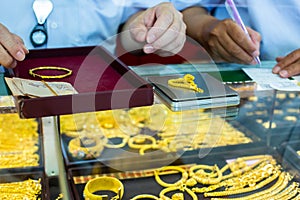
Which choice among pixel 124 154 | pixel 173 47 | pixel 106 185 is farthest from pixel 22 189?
pixel 173 47

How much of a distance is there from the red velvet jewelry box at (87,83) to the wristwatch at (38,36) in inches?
12.0

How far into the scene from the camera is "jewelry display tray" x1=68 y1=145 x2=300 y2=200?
1.19 metres

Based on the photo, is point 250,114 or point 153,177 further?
point 250,114

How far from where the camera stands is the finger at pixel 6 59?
996 mm

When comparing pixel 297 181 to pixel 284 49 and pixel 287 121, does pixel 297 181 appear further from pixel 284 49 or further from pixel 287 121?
pixel 284 49

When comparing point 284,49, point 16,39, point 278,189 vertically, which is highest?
point 16,39

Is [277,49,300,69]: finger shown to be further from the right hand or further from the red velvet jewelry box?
the red velvet jewelry box

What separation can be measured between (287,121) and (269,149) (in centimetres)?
20

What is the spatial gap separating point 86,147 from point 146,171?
0.23m

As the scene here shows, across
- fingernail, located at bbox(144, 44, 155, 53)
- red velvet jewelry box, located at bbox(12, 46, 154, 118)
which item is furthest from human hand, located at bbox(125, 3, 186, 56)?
red velvet jewelry box, located at bbox(12, 46, 154, 118)

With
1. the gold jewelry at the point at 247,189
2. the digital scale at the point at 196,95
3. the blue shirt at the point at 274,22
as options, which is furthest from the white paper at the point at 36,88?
the blue shirt at the point at 274,22

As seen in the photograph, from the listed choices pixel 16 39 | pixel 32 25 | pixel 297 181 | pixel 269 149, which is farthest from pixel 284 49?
pixel 16 39

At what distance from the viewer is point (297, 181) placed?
126 centimetres

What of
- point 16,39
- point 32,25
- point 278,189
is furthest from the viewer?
point 32,25
